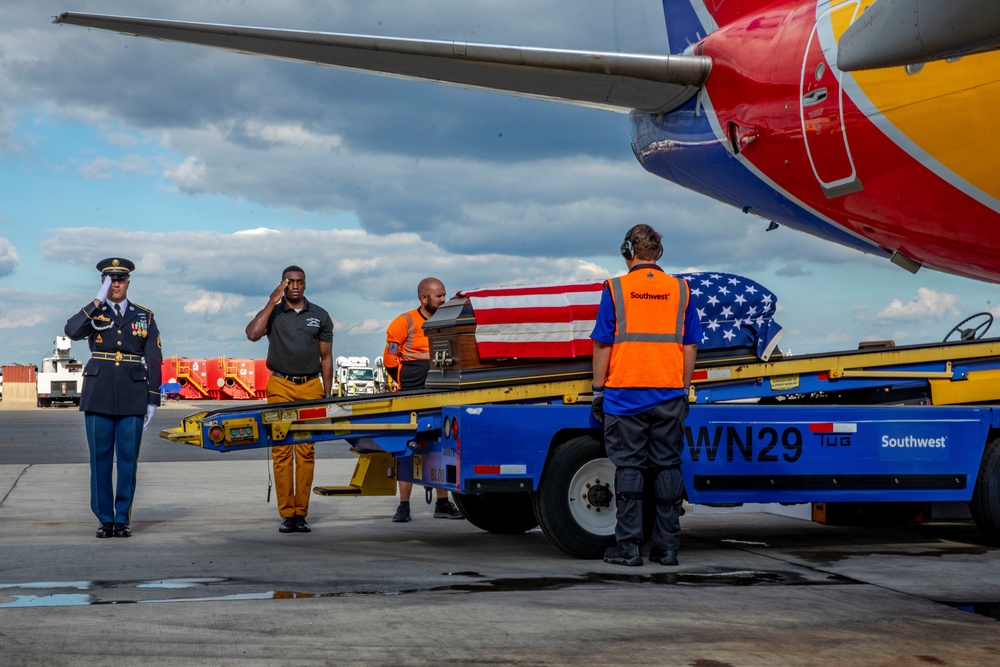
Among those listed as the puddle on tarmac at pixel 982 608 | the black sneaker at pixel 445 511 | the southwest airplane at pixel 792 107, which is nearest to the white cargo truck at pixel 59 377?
the black sneaker at pixel 445 511

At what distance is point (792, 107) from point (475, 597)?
4.10 metres

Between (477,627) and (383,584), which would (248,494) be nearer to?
(383,584)

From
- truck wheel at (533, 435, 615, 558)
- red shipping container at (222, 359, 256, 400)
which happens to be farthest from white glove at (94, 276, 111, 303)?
red shipping container at (222, 359, 256, 400)

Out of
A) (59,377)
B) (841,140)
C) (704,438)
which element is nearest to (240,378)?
(59,377)

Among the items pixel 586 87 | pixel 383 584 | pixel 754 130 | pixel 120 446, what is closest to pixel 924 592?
pixel 383 584

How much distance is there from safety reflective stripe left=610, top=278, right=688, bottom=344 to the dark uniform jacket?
3958mm

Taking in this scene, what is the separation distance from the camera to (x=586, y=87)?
8414 mm

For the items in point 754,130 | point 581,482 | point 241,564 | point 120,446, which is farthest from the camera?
point 120,446

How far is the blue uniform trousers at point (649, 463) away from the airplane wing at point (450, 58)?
251 centimetres

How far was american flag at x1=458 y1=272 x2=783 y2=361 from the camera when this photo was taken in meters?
7.82

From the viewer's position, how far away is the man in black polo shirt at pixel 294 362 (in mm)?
9180

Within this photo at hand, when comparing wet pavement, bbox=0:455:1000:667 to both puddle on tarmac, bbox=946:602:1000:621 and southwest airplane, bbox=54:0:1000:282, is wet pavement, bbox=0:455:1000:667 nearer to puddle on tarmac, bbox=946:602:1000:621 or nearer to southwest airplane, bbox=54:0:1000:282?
puddle on tarmac, bbox=946:602:1000:621

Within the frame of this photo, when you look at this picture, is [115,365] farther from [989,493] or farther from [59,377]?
[59,377]

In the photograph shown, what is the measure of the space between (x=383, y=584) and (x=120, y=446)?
3.47 metres
